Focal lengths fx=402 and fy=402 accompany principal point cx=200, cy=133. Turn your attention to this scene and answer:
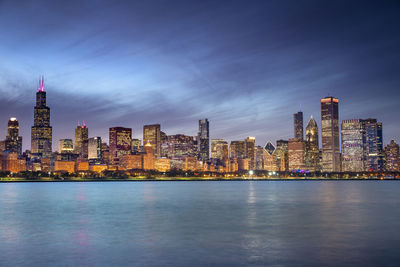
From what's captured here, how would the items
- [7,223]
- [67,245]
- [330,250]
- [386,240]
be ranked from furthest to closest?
1. [7,223]
2. [386,240]
3. [67,245]
4. [330,250]

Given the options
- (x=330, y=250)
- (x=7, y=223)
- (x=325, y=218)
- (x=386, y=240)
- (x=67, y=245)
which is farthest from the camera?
(x=325, y=218)

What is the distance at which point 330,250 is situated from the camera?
28516 millimetres

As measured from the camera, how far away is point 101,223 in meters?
45.8

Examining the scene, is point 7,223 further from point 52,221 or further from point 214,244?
Result: point 214,244

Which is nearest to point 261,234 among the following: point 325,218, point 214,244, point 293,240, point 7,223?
point 293,240

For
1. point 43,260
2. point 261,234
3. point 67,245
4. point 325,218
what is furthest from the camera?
point 325,218

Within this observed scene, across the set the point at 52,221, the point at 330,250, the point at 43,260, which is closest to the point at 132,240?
the point at 43,260

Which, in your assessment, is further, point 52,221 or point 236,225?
point 52,221

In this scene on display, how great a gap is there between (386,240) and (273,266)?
1469 centimetres

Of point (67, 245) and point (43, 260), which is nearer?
point (43, 260)

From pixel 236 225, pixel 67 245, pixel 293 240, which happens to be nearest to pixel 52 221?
pixel 67 245

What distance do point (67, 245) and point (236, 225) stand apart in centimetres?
1872

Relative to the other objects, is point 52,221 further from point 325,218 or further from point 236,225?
point 325,218

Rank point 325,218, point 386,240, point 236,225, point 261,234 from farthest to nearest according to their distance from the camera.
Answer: point 325,218 → point 236,225 → point 261,234 → point 386,240
